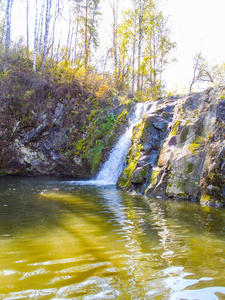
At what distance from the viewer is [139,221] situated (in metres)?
4.18

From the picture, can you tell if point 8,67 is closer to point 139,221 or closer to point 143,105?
point 143,105

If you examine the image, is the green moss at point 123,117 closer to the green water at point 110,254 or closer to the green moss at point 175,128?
the green moss at point 175,128

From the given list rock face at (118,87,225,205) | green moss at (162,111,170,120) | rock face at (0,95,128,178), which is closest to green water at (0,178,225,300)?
rock face at (118,87,225,205)

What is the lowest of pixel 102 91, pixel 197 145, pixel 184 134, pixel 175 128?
pixel 197 145

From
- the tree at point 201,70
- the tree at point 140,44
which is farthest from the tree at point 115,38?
the tree at point 201,70

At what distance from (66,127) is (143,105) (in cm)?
508

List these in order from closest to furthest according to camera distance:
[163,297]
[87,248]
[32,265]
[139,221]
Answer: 1. [163,297]
2. [32,265]
3. [87,248]
4. [139,221]

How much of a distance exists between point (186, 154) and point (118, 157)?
449 centimetres

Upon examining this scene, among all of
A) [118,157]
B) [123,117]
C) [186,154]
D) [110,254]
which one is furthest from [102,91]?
[110,254]

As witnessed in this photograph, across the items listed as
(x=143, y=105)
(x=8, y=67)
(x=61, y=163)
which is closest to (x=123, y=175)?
(x=143, y=105)

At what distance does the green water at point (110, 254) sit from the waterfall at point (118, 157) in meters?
5.84

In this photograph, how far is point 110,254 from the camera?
2566 mm

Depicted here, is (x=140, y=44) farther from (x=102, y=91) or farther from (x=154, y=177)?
(x=154, y=177)

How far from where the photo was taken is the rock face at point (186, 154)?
6.57 m
